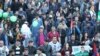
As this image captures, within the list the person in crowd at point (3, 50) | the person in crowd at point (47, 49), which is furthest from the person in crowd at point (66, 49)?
the person in crowd at point (3, 50)

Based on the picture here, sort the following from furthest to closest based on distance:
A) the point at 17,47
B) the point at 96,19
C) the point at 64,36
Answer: the point at 96,19, the point at 64,36, the point at 17,47

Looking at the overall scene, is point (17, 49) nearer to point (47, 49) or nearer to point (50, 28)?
point (47, 49)

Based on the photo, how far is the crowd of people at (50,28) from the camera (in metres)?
26.4

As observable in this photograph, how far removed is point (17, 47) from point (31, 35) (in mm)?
2215

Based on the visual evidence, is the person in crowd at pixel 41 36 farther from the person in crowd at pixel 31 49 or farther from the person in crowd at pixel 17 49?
the person in crowd at pixel 17 49

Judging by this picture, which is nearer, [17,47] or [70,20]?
[17,47]

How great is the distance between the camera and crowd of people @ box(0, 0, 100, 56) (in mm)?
26406

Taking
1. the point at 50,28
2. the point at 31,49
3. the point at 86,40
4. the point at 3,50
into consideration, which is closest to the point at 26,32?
the point at 50,28

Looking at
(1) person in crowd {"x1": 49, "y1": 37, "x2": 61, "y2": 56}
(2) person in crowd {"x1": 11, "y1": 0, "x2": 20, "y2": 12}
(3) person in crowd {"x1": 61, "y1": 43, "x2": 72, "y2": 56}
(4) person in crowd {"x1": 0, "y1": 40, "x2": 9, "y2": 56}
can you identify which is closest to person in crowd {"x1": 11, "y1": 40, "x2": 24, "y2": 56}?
(4) person in crowd {"x1": 0, "y1": 40, "x2": 9, "y2": 56}

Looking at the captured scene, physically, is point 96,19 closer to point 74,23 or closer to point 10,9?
point 74,23

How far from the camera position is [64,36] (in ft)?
91.4

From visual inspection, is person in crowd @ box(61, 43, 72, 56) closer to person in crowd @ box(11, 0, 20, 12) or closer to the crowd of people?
the crowd of people

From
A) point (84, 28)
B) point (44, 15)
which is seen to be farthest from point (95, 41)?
point (44, 15)

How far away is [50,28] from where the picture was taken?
93.2ft
